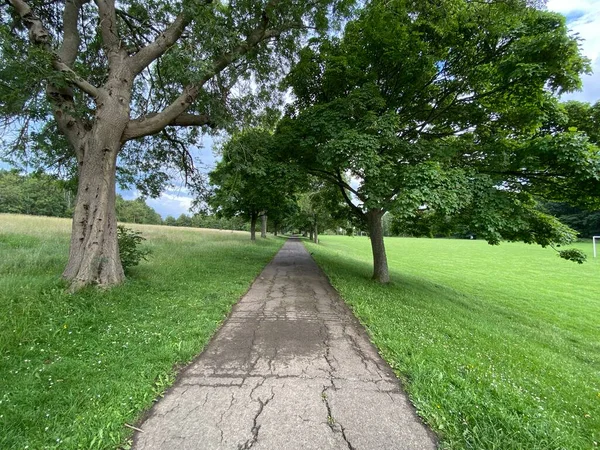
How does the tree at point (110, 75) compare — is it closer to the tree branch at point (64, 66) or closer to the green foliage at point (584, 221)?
the tree branch at point (64, 66)

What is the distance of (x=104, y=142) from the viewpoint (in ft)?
18.4

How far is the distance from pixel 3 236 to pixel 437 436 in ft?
50.2

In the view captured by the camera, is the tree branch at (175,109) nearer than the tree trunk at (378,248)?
Yes

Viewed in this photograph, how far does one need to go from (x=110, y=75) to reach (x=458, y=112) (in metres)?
9.76

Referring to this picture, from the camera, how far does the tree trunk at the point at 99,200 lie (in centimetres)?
538

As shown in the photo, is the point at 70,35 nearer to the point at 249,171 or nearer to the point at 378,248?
the point at 249,171

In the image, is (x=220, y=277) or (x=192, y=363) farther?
(x=220, y=277)

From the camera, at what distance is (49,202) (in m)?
48.2

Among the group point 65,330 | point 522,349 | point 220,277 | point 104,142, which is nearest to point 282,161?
point 220,277

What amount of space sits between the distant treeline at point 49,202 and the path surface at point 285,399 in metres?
7.28

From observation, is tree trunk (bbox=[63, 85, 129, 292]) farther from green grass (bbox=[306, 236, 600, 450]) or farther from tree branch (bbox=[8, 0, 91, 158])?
green grass (bbox=[306, 236, 600, 450])

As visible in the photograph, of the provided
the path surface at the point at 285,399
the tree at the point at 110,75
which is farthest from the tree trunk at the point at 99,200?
the path surface at the point at 285,399

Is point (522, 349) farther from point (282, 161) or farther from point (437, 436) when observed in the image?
point (282, 161)

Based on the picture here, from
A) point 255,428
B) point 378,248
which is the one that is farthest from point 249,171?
point 255,428
